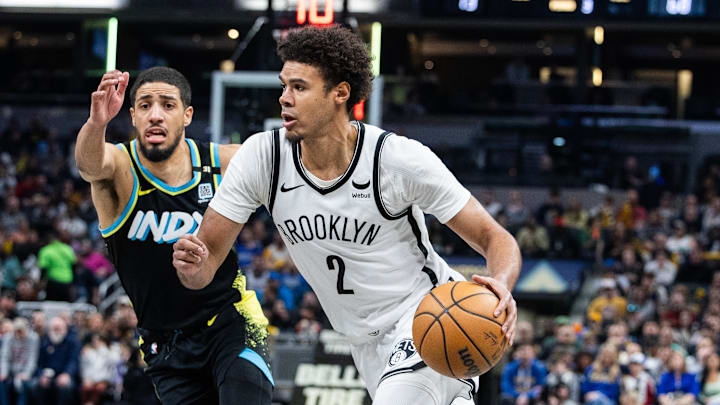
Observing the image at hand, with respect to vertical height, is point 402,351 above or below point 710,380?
above

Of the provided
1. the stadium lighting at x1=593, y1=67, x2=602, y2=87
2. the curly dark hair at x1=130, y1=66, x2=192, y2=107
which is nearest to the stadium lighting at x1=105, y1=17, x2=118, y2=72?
the stadium lighting at x1=593, y1=67, x2=602, y2=87

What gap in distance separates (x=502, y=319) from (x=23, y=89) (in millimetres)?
22698

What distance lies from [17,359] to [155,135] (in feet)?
28.7

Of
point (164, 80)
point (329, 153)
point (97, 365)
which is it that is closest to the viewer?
point (329, 153)

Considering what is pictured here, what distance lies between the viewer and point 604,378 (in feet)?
36.2

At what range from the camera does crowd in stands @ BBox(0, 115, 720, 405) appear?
11125mm

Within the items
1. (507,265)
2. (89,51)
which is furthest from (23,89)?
(507,265)

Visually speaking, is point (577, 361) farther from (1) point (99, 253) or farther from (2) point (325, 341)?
(1) point (99, 253)

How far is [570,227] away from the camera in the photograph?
16328mm

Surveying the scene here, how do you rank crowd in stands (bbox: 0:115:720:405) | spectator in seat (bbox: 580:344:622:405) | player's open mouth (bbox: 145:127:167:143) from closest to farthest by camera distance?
player's open mouth (bbox: 145:127:167:143), spectator in seat (bbox: 580:344:622:405), crowd in stands (bbox: 0:115:720:405)

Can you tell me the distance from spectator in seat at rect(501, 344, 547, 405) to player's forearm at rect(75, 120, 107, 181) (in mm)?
7535

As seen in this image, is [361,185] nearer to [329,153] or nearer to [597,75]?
[329,153]

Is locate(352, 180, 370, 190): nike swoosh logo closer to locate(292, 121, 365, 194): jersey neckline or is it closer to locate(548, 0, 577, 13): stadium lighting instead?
locate(292, 121, 365, 194): jersey neckline

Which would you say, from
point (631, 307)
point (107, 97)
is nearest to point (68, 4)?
point (631, 307)
